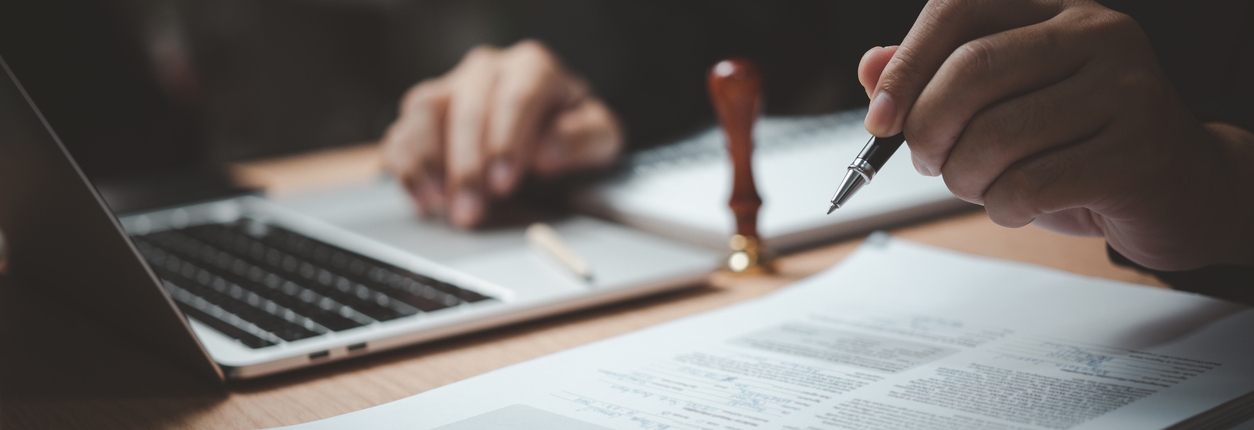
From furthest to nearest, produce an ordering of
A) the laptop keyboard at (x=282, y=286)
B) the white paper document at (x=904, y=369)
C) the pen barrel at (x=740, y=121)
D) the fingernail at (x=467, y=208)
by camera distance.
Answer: the fingernail at (x=467, y=208) < the pen barrel at (x=740, y=121) < the laptop keyboard at (x=282, y=286) < the white paper document at (x=904, y=369)

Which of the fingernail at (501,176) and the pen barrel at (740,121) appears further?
the fingernail at (501,176)

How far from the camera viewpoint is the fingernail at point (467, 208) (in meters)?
0.73

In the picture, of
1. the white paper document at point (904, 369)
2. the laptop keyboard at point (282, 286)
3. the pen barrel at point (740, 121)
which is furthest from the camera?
the pen barrel at point (740, 121)

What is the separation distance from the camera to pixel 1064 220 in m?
0.46

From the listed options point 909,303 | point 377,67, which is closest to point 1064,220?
point 909,303

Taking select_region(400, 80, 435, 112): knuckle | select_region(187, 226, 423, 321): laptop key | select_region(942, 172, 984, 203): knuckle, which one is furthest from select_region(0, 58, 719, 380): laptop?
select_region(942, 172, 984, 203): knuckle

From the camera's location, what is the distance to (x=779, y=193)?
0.71m

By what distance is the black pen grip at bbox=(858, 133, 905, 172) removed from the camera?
1.15 ft

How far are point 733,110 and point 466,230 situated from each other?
270mm

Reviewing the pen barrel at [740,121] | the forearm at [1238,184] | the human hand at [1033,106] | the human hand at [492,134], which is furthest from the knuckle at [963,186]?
the human hand at [492,134]

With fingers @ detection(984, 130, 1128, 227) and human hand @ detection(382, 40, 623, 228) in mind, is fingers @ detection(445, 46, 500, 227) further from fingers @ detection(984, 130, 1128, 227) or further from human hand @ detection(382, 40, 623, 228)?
fingers @ detection(984, 130, 1128, 227)

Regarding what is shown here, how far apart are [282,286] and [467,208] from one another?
209 mm

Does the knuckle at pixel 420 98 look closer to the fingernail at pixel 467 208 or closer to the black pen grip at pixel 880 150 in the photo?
the fingernail at pixel 467 208

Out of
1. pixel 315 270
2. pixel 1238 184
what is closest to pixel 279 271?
pixel 315 270
